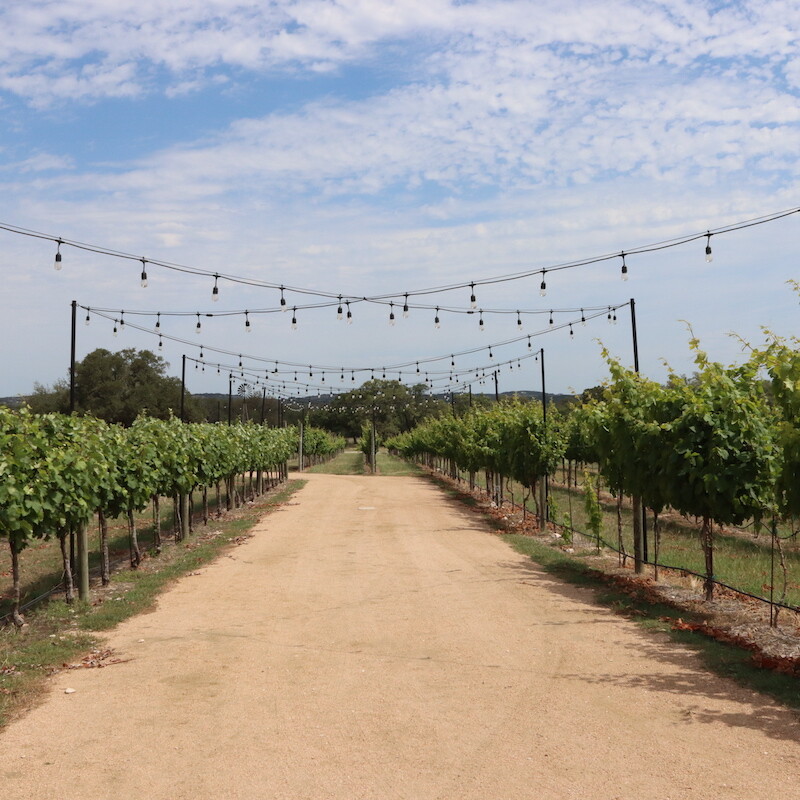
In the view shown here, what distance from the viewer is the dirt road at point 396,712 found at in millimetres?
5656

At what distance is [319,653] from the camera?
9414mm

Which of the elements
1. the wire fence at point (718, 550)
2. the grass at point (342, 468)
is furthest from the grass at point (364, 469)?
the wire fence at point (718, 550)

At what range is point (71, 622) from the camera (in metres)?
11.4

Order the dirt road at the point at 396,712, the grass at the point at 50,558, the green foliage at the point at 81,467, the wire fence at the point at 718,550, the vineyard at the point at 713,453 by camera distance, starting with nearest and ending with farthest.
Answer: the dirt road at the point at 396,712
the vineyard at the point at 713,453
the green foliage at the point at 81,467
the wire fence at the point at 718,550
the grass at the point at 50,558

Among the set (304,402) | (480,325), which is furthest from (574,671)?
(304,402)

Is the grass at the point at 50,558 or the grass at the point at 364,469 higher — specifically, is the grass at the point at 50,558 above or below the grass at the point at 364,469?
above

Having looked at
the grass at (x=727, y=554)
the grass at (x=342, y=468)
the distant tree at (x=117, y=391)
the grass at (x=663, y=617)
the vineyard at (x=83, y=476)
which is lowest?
the grass at (x=342, y=468)

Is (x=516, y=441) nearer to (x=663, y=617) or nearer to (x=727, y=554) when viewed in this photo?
(x=727, y=554)

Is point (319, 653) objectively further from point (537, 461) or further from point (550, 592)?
point (537, 461)

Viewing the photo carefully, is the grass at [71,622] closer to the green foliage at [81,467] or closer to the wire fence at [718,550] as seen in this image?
the green foliage at [81,467]

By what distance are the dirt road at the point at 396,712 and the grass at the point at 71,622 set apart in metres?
0.33

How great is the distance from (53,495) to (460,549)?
9.87m

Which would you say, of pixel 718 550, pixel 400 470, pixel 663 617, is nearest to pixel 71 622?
pixel 663 617

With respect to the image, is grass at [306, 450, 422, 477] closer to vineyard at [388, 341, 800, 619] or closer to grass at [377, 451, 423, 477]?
grass at [377, 451, 423, 477]
